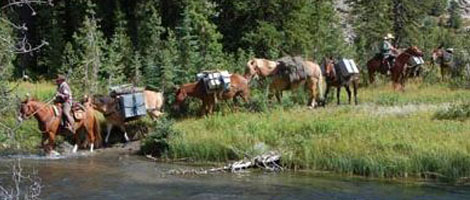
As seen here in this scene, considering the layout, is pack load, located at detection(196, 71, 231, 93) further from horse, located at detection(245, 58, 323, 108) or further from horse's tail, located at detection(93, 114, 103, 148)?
horse's tail, located at detection(93, 114, 103, 148)

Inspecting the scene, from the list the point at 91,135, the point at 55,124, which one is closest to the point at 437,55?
the point at 91,135

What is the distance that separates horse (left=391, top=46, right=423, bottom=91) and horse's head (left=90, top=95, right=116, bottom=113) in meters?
12.8

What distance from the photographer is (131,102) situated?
859 inches

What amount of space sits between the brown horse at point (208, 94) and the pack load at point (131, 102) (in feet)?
5.59

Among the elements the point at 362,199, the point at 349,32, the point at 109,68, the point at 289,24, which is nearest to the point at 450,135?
the point at 362,199

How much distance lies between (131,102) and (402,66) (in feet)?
41.9

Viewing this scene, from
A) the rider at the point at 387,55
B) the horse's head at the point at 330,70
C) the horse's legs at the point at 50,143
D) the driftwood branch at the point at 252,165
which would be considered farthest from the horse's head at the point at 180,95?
the rider at the point at 387,55

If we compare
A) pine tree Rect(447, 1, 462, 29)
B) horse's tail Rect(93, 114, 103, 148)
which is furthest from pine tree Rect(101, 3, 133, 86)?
pine tree Rect(447, 1, 462, 29)

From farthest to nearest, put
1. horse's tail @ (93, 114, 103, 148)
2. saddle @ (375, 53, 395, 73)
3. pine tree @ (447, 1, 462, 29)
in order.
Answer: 1. pine tree @ (447, 1, 462, 29)
2. saddle @ (375, 53, 395, 73)
3. horse's tail @ (93, 114, 103, 148)

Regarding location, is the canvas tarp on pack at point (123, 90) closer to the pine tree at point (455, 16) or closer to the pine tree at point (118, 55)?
the pine tree at point (118, 55)

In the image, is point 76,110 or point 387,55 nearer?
point 76,110

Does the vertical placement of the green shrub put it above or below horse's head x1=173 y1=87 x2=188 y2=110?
below

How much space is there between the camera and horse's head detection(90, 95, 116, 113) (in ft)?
73.0

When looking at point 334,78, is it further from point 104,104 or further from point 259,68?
point 104,104
